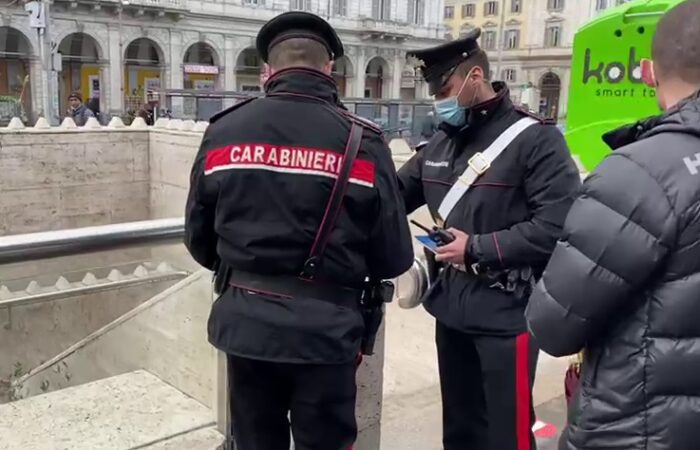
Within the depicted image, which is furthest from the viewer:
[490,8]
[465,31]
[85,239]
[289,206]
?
[490,8]

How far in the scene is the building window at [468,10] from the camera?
63.3m

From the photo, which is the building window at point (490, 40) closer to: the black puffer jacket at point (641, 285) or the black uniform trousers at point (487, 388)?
the black uniform trousers at point (487, 388)

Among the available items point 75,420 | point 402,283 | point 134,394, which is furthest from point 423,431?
point 75,420

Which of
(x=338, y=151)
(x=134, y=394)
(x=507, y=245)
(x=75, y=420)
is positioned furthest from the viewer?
(x=134, y=394)

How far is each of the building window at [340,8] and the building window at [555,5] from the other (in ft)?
67.8

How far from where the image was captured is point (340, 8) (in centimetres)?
4419

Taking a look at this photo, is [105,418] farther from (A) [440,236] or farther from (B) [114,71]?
(B) [114,71]

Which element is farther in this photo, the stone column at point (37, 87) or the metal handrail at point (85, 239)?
the stone column at point (37, 87)

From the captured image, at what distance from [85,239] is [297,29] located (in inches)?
42.2

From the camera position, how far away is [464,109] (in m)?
2.74

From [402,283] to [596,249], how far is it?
55.0 inches

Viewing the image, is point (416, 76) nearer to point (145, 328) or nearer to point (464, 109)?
point (464, 109)

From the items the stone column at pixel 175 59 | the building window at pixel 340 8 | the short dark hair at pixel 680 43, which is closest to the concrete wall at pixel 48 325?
the short dark hair at pixel 680 43

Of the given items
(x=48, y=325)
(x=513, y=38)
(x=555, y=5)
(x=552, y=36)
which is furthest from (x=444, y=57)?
(x=513, y=38)
